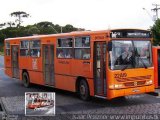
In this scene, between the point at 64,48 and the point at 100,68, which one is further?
the point at 64,48

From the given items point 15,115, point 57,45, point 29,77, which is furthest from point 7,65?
point 15,115

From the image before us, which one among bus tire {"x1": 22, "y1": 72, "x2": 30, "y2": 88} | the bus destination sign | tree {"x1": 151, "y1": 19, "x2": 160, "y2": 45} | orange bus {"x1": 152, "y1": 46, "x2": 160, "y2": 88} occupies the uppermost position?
tree {"x1": 151, "y1": 19, "x2": 160, "y2": 45}

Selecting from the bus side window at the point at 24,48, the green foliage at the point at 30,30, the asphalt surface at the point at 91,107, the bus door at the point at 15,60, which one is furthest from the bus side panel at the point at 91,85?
the green foliage at the point at 30,30

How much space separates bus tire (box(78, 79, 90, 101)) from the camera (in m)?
16.1

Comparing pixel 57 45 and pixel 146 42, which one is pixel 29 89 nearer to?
pixel 57 45

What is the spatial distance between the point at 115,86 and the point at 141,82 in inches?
47.5

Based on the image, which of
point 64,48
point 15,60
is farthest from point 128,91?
point 15,60

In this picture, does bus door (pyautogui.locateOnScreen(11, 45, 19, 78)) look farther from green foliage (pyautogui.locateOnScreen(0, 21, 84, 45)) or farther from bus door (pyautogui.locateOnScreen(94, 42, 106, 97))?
green foliage (pyautogui.locateOnScreen(0, 21, 84, 45))

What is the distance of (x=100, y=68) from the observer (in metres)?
15.2

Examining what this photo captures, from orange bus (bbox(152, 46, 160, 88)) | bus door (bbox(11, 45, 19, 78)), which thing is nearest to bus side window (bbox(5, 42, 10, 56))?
bus door (bbox(11, 45, 19, 78))

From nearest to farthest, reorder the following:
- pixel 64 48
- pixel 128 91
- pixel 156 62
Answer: pixel 128 91, pixel 64 48, pixel 156 62

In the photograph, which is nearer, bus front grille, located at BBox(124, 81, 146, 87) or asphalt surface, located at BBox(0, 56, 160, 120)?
asphalt surface, located at BBox(0, 56, 160, 120)

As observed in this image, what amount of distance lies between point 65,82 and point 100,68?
2.98 m

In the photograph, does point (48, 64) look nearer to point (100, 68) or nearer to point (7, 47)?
point (100, 68)
